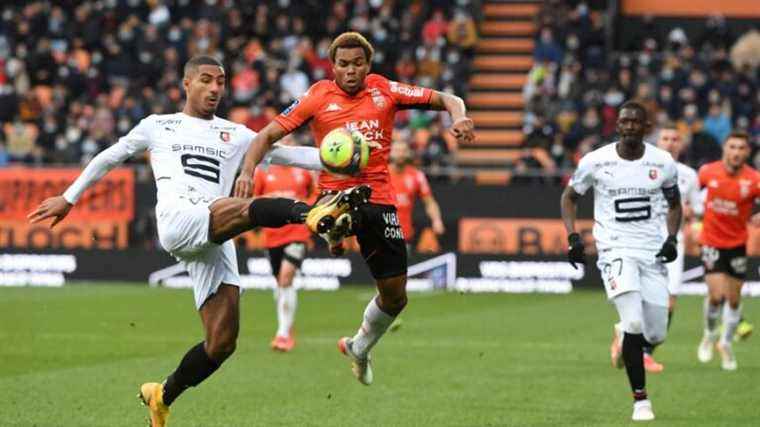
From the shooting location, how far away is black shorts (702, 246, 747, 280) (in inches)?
652

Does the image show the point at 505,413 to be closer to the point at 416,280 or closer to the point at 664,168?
the point at 664,168

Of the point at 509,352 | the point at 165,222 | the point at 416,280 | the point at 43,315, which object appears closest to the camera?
the point at 165,222

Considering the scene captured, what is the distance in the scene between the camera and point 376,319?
1210 cm

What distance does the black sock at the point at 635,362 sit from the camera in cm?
1195

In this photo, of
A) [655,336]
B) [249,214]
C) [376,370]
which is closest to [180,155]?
[249,214]

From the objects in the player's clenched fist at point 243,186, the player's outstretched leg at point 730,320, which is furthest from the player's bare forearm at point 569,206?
the player's outstretched leg at point 730,320

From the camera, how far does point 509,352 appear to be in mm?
17266

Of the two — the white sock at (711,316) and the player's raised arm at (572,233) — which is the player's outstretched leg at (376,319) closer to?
the player's raised arm at (572,233)

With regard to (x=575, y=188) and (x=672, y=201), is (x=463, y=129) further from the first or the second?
(x=672, y=201)

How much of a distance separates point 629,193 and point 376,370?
3772 mm

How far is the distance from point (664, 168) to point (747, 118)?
18370 millimetres

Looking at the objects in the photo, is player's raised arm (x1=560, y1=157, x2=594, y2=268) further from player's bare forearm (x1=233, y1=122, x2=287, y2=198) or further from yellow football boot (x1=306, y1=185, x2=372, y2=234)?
yellow football boot (x1=306, y1=185, x2=372, y2=234)

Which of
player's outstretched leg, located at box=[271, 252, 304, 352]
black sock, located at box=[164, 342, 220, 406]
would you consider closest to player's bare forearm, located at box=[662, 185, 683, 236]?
black sock, located at box=[164, 342, 220, 406]

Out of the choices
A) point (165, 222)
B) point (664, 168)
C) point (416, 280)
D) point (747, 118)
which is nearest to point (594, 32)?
point (747, 118)
